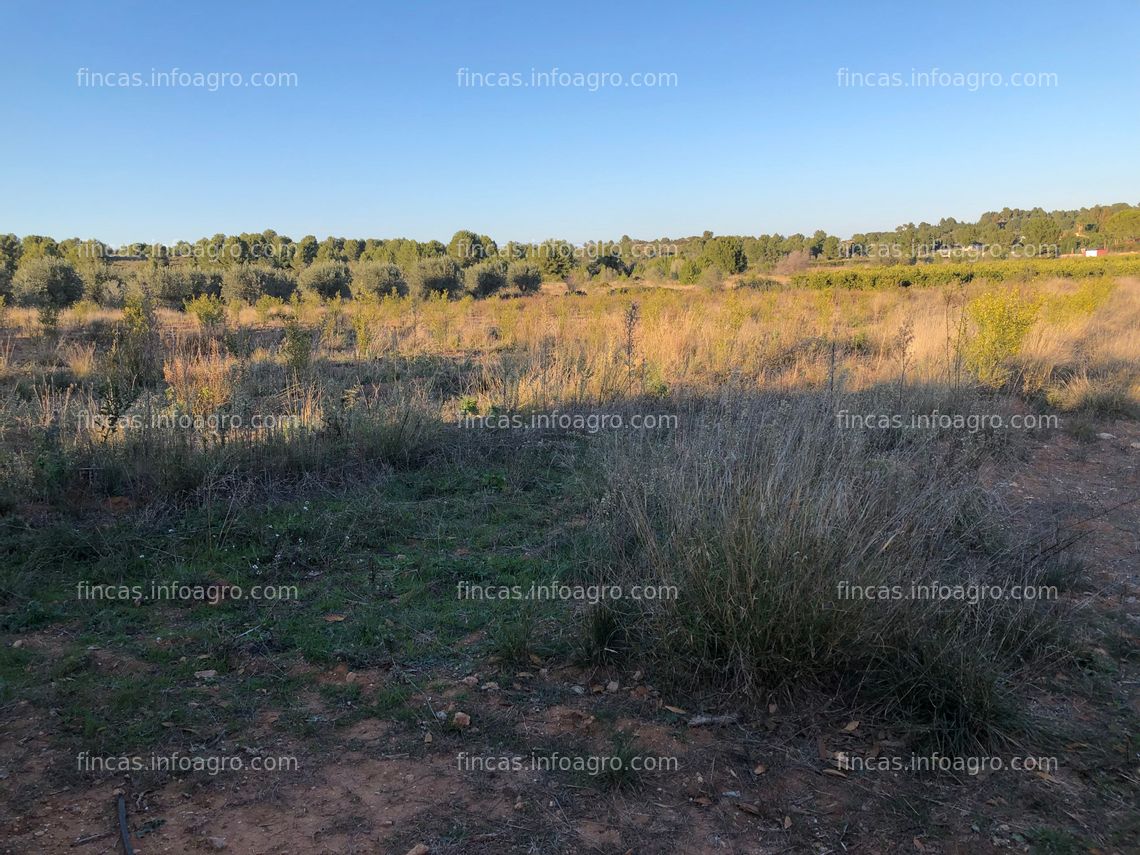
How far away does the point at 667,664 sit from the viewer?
300 centimetres

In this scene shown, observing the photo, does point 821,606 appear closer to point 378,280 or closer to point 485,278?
point 378,280

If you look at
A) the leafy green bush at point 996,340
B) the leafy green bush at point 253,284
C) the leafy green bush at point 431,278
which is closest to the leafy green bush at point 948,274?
the leafy green bush at point 431,278

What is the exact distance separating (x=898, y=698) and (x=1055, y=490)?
4.25m

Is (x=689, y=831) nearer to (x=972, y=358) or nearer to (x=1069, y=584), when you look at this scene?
(x=1069, y=584)

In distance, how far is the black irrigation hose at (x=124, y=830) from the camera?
6.81 feet

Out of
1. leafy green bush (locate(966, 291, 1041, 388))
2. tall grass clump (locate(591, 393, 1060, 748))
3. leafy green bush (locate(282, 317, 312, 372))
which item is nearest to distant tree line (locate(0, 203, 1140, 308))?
leafy green bush (locate(282, 317, 312, 372))

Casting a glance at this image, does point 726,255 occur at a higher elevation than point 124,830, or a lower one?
higher

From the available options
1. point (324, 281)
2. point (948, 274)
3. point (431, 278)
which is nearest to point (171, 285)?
point (324, 281)

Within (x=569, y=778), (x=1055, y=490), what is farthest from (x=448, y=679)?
(x=1055, y=490)

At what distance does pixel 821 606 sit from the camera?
2.87 m

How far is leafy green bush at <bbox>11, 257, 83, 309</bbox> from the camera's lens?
1692 cm

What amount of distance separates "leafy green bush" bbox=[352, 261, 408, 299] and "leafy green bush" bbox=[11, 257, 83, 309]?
7.43 metres

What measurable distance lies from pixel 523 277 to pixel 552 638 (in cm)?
2584

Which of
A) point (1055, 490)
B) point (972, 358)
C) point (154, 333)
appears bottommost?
point (1055, 490)
